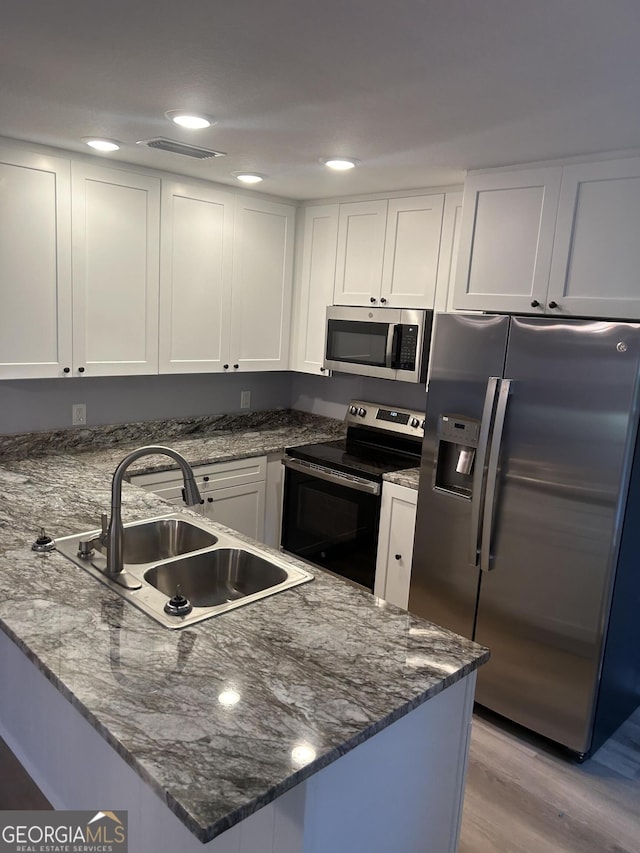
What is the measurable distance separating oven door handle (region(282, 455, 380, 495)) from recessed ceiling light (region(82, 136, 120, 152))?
6.04ft

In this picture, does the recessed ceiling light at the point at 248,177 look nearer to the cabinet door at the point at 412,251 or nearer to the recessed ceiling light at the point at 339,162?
the recessed ceiling light at the point at 339,162

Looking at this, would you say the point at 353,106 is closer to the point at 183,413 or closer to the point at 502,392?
the point at 502,392

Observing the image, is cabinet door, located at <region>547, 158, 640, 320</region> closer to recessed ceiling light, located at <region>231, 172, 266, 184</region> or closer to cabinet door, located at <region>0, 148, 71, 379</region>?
recessed ceiling light, located at <region>231, 172, 266, 184</region>

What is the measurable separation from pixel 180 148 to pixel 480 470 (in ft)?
6.10

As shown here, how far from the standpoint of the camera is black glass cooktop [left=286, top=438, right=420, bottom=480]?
3.44 m

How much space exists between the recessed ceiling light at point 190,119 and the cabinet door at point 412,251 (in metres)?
1.34

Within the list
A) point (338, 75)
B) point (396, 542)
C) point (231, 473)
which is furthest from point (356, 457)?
point (338, 75)

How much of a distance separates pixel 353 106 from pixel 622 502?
5.41 ft

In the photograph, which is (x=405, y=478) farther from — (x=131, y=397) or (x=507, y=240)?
(x=131, y=397)

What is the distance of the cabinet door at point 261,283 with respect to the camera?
3758 millimetres

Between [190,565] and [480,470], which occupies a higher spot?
[480,470]

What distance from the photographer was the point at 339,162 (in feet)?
9.18

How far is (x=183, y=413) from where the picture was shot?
4027mm

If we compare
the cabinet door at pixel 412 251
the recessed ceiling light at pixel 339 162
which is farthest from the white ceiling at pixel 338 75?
the cabinet door at pixel 412 251
